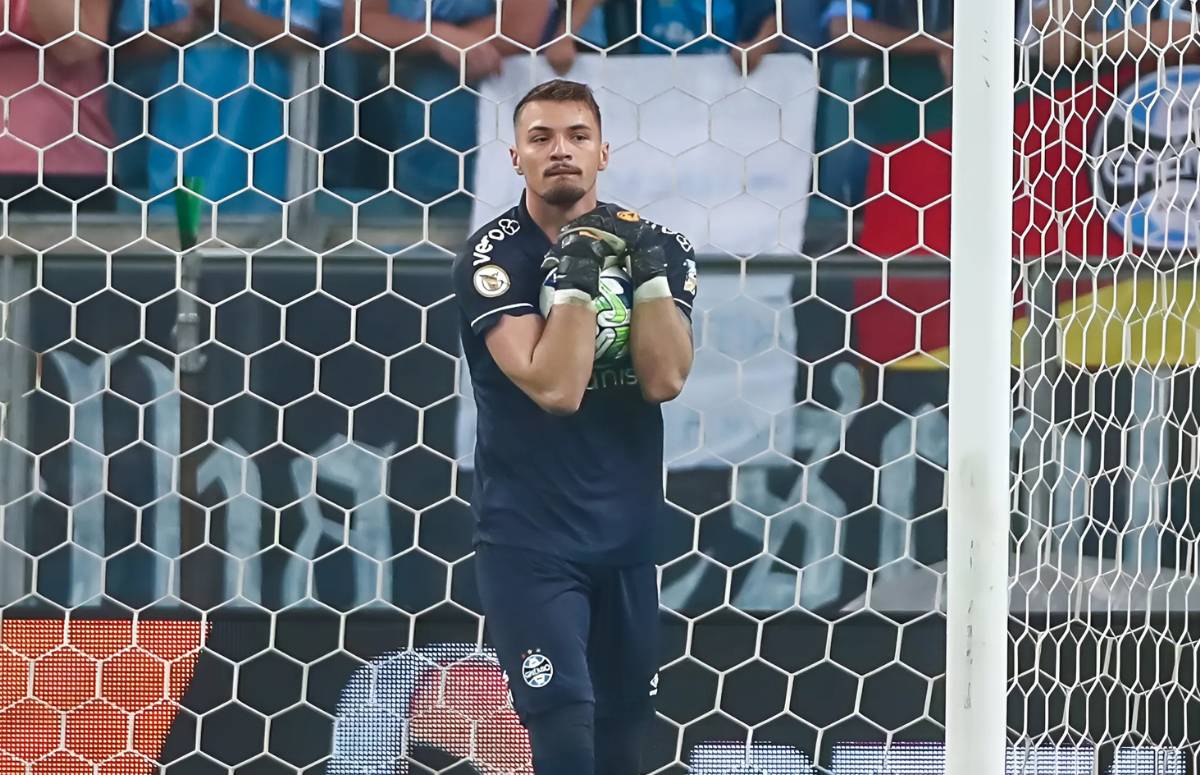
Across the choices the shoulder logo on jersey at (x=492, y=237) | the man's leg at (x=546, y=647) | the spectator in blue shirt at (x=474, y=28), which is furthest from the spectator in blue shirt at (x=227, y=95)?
the man's leg at (x=546, y=647)

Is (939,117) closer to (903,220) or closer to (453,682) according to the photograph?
(903,220)

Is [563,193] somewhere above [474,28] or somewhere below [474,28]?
below

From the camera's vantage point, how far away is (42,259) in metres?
2.31

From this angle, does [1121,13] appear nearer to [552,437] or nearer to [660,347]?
[660,347]

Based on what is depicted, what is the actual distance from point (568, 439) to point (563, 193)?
0.98 feet

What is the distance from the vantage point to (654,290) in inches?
67.3

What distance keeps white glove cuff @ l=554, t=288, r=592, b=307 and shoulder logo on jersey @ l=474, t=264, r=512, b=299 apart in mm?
110

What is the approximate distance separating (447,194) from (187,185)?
1.35 ft

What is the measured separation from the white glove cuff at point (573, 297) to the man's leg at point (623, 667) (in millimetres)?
351

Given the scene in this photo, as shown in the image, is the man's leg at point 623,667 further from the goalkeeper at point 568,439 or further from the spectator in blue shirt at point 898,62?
the spectator in blue shirt at point 898,62

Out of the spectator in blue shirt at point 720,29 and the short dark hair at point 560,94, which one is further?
the spectator in blue shirt at point 720,29

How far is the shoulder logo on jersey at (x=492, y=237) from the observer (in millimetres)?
1762

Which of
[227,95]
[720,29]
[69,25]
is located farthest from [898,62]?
[69,25]

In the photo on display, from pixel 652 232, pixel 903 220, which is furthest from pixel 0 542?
pixel 903 220
